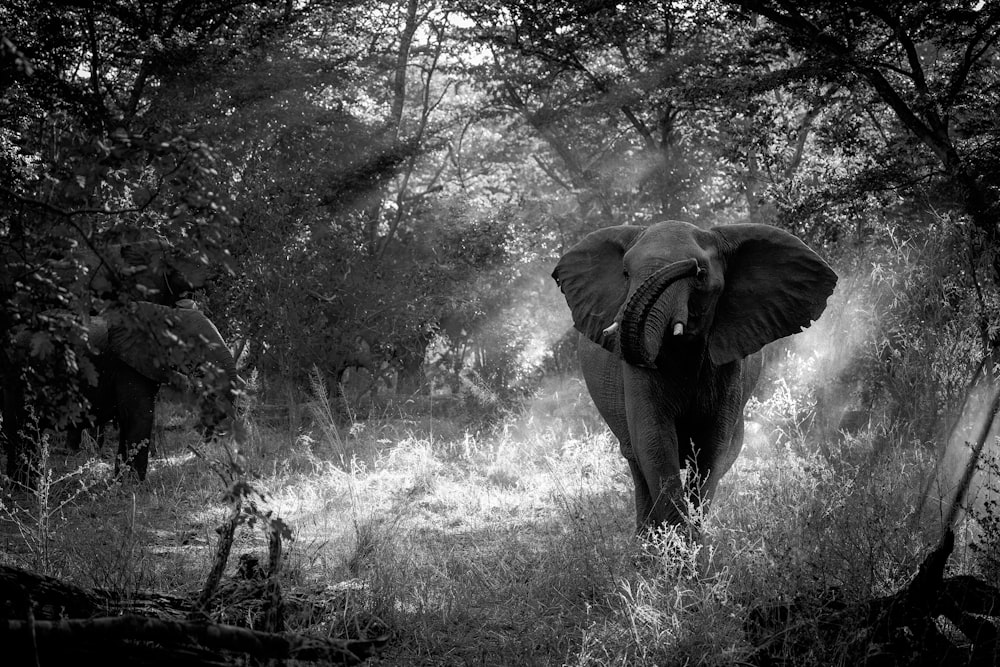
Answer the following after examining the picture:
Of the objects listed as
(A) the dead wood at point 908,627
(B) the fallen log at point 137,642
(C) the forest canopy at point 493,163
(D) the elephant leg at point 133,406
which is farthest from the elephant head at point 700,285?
(D) the elephant leg at point 133,406

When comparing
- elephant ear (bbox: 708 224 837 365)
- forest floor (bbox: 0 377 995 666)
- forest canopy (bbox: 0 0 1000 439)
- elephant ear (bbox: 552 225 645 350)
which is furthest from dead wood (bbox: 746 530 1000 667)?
forest canopy (bbox: 0 0 1000 439)

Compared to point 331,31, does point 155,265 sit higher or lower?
lower

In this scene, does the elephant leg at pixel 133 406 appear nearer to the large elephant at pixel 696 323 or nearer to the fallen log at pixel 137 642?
the large elephant at pixel 696 323

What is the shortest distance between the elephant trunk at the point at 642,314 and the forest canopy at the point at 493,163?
83.2 inches

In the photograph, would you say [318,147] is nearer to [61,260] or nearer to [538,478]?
[538,478]

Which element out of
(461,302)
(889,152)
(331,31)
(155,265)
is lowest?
(155,265)

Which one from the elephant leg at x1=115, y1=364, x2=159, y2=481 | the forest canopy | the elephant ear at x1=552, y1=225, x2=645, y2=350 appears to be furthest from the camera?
the elephant leg at x1=115, y1=364, x2=159, y2=481

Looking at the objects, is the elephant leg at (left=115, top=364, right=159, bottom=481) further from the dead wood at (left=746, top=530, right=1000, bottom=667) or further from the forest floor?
the dead wood at (left=746, top=530, right=1000, bottom=667)

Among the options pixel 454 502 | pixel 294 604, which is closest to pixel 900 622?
pixel 294 604

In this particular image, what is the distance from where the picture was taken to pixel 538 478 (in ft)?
29.9

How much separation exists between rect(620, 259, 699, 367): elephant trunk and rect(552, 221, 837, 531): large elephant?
42 mm

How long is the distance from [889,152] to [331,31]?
33.2ft

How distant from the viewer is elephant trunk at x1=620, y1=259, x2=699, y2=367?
5.41 m

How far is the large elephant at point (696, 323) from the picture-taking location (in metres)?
5.95
